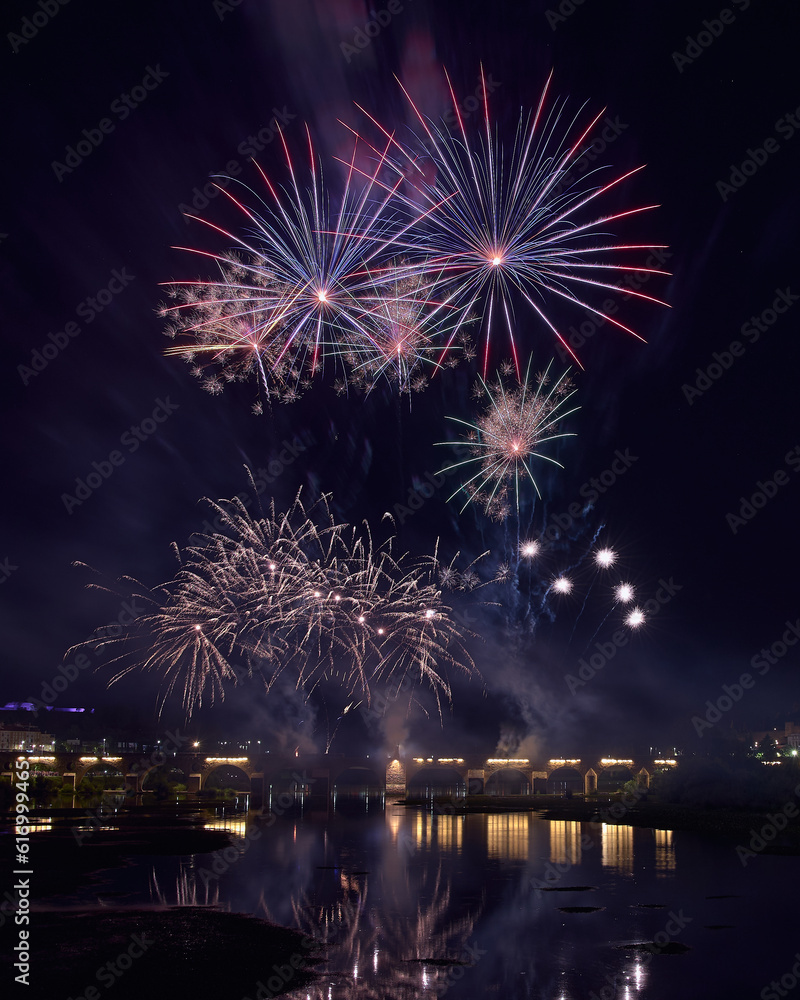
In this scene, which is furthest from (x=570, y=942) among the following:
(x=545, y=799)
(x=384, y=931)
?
(x=545, y=799)

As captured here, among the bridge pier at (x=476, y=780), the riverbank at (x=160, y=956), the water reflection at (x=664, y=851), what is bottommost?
the riverbank at (x=160, y=956)

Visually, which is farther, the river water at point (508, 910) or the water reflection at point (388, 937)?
the river water at point (508, 910)

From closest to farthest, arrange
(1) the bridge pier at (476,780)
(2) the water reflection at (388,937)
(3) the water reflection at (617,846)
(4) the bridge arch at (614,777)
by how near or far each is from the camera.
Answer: (2) the water reflection at (388,937) < (3) the water reflection at (617,846) < (1) the bridge pier at (476,780) < (4) the bridge arch at (614,777)

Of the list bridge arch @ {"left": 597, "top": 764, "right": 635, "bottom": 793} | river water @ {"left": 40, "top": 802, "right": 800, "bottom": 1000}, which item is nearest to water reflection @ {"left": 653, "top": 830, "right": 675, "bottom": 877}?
river water @ {"left": 40, "top": 802, "right": 800, "bottom": 1000}

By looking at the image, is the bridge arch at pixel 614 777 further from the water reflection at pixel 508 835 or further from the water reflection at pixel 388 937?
the water reflection at pixel 388 937

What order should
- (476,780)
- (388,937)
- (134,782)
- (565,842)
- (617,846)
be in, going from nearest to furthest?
1. (388,937)
2. (617,846)
3. (565,842)
4. (134,782)
5. (476,780)

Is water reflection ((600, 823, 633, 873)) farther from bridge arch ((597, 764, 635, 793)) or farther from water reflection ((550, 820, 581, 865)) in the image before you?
bridge arch ((597, 764, 635, 793))

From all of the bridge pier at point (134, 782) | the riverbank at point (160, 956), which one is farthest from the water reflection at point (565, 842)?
the bridge pier at point (134, 782)

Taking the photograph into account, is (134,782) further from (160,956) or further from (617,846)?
(160,956)

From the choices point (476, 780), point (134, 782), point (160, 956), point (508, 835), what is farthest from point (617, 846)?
point (476, 780)
